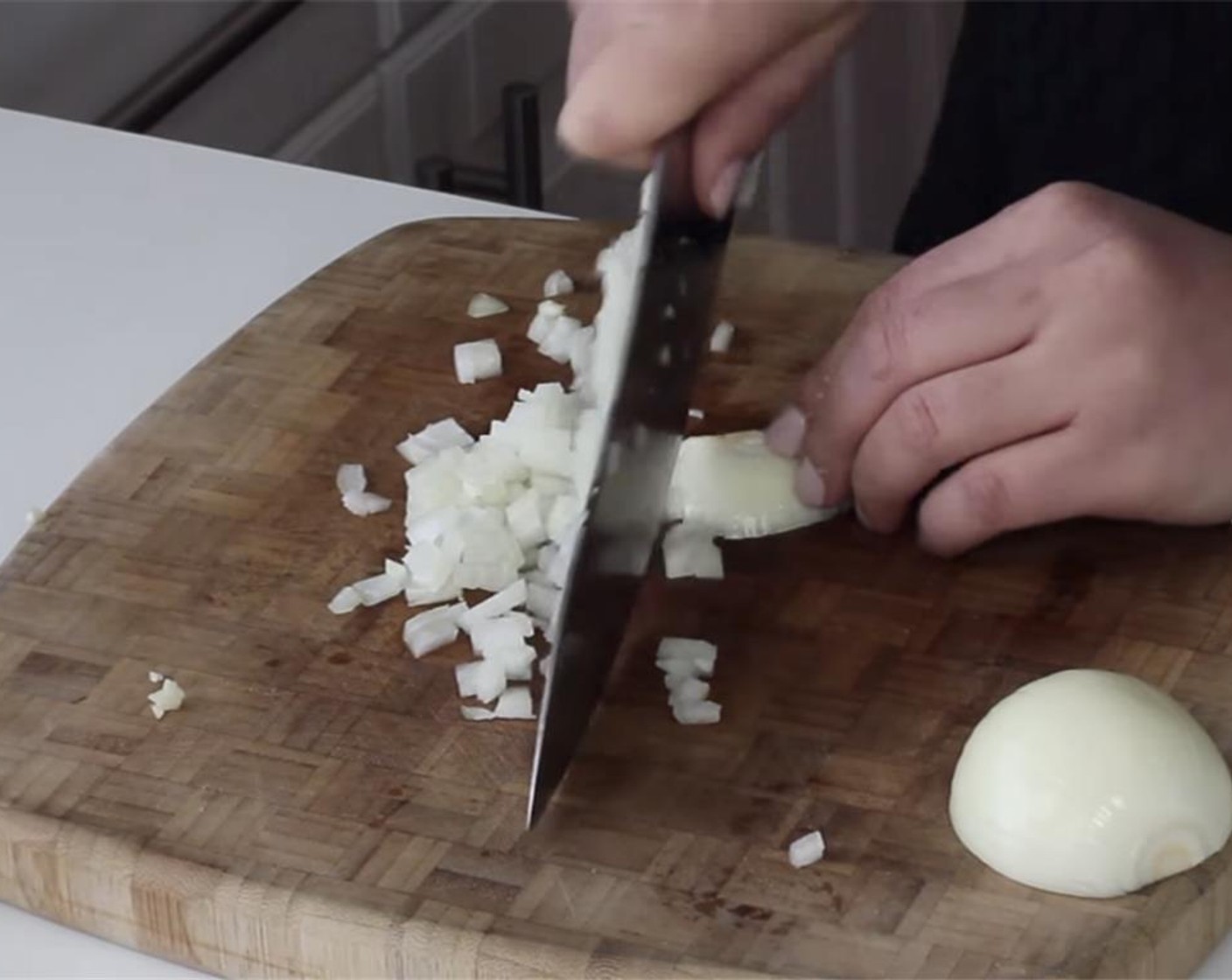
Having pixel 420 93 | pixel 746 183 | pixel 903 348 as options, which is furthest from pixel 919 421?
pixel 420 93

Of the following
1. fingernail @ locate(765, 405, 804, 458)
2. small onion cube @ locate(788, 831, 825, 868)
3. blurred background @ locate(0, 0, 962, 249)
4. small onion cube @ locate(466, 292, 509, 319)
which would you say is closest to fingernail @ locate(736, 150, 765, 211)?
fingernail @ locate(765, 405, 804, 458)

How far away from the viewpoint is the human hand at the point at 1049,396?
3.39ft

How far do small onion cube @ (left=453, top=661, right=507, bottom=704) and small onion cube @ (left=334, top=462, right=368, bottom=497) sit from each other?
16 cm

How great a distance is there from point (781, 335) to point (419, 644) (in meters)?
0.33

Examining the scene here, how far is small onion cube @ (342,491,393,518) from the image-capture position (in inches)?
42.9

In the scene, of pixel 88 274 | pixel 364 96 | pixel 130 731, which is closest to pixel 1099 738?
pixel 130 731

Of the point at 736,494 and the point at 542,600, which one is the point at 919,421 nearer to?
the point at 736,494

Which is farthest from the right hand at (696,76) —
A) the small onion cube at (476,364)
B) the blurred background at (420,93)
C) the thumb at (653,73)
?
the blurred background at (420,93)

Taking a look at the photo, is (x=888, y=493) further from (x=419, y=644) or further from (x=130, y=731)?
(x=130, y=731)

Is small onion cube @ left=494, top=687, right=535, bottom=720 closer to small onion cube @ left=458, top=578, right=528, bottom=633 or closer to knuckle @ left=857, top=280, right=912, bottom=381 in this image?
small onion cube @ left=458, top=578, right=528, bottom=633

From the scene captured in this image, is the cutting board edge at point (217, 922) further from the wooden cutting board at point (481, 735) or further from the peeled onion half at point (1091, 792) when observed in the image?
the peeled onion half at point (1091, 792)

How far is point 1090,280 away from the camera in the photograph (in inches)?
41.4

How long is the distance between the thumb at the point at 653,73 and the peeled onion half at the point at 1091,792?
11.8 inches

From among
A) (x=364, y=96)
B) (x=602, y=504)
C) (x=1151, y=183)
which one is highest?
(x=602, y=504)
